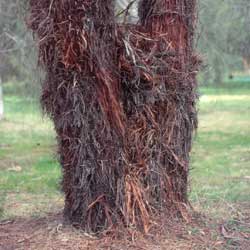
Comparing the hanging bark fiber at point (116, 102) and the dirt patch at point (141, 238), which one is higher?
the hanging bark fiber at point (116, 102)

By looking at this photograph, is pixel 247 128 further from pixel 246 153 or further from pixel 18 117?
pixel 18 117

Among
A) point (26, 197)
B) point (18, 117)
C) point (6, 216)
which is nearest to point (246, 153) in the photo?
point (26, 197)

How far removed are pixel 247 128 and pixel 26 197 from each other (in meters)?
11.7

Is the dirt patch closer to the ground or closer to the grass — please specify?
the ground

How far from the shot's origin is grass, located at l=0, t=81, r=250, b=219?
7.17m

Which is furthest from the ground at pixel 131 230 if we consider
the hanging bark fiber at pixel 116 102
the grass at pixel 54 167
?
the hanging bark fiber at pixel 116 102

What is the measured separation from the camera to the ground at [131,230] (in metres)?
4.84

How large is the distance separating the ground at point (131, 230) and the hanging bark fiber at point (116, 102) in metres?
0.18

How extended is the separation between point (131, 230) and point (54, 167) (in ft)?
19.5

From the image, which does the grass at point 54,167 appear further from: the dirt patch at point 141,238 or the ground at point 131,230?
the dirt patch at point 141,238

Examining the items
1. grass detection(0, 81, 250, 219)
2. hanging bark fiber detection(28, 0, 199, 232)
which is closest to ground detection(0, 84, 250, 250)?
grass detection(0, 81, 250, 219)

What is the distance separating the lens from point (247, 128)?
1838 cm

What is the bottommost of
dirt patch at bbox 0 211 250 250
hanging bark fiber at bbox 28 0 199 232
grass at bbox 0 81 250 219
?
grass at bbox 0 81 250 219

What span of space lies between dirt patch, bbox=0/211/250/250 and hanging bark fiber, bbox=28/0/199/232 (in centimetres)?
10
